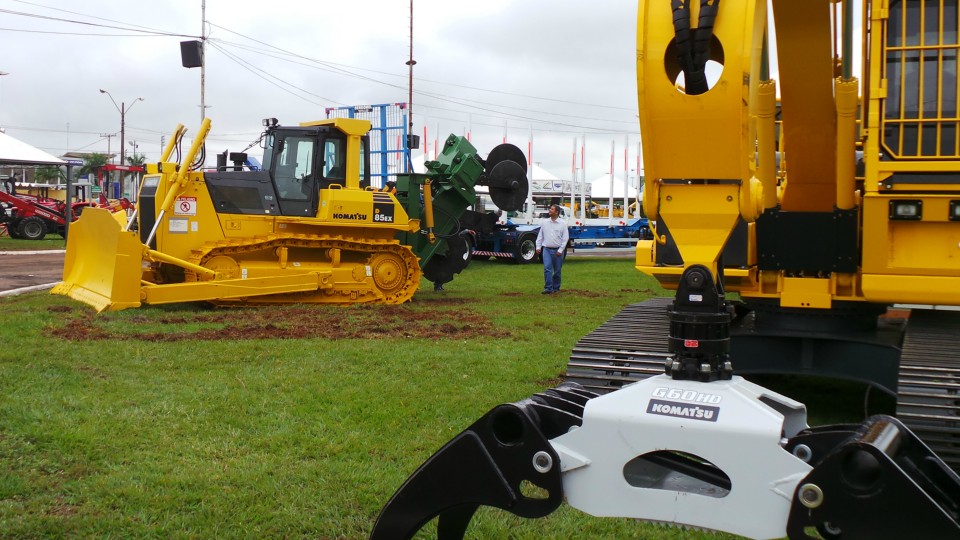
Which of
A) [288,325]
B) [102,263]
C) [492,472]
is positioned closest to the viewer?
[492,472]

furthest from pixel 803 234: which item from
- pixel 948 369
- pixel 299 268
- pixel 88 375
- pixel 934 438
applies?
pixel 299 268

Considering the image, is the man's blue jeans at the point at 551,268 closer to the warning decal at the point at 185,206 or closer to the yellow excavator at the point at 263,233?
the yellow excavator at the point at 263,233

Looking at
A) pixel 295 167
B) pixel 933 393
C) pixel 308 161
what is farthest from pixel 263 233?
pixel 933 393

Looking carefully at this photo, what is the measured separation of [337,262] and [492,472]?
1150 centimetres

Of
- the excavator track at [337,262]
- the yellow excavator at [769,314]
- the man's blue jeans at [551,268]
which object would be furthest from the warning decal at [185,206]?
the yellow excavator at [769,314]

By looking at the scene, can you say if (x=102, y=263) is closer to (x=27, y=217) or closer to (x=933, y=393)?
(x=933, y=393)

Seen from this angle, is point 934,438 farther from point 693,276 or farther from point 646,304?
point 646,304

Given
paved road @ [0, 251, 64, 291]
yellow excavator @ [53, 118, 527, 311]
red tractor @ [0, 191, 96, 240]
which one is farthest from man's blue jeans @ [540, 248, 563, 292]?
red tractor @ [0, 191, 96, 240]

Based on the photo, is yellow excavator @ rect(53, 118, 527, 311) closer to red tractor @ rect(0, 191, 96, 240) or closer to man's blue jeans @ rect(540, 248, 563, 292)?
man's blue jeans @ rect(540, 248, 563, 292)

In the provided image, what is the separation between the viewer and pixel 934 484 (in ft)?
8.82

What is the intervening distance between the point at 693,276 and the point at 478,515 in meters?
2.06

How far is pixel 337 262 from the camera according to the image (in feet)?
46.6

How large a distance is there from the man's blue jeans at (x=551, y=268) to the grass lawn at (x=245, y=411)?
13.3 feet

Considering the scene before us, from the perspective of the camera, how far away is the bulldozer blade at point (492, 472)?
290 centimetres
